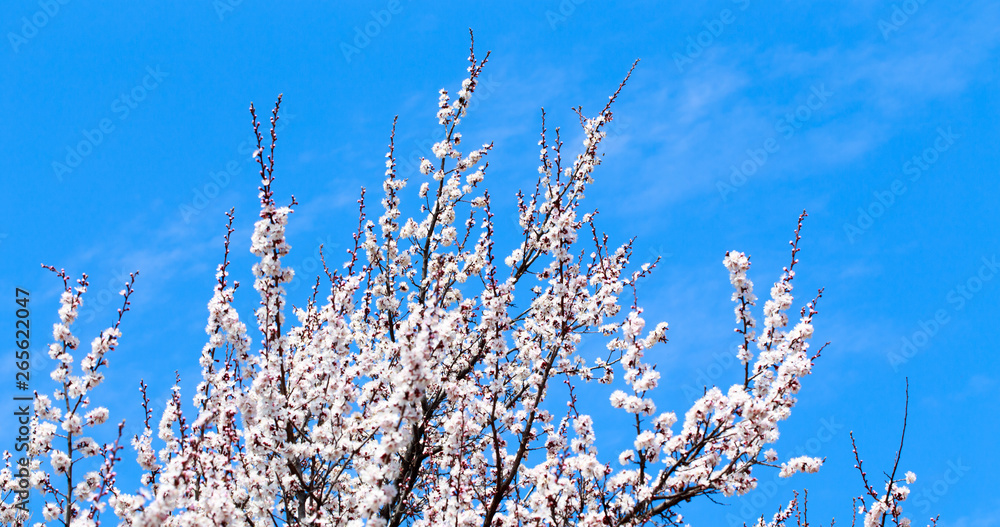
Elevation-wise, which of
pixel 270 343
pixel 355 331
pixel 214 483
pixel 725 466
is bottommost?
pixel 725 466

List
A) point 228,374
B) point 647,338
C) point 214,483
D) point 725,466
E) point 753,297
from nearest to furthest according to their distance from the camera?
1. point 725,466
2. point 214,483
3. point 753,297
4. point 228,374
5. point 647,338

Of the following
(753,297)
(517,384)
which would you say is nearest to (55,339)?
(517,384)

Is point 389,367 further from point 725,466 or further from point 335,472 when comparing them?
point 725,466

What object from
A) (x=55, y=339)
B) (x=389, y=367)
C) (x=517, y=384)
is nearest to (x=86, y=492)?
(x=55, y=339)

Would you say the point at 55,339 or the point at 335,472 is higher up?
the point at 55,339

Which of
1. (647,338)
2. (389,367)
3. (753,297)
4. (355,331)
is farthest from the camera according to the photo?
(355,331)

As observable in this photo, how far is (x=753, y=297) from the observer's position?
23.8 feet

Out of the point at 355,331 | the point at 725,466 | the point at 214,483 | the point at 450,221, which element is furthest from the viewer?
the point at 450,221

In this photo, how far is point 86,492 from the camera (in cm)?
781

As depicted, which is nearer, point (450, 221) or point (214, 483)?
point (214, 483)

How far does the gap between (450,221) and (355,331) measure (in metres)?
2.27

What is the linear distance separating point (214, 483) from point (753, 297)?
5.38 m

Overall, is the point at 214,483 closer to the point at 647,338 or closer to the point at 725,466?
the point at 725,466

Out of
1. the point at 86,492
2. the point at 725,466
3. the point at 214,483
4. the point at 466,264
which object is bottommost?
the point at 725,466
